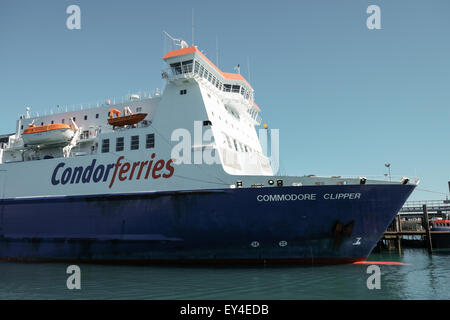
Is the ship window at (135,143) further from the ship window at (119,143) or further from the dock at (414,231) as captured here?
the dock at (414,231)

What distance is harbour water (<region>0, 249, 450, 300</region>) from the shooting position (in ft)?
31.8

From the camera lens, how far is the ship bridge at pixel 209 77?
16.7 meters

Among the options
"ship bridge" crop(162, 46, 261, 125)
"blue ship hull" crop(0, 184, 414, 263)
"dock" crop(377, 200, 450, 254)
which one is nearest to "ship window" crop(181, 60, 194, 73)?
"ship bridge" crop(162, 46, 261, 125)

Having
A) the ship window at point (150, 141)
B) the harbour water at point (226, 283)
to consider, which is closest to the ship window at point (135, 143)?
the ship window at point (150, 141)

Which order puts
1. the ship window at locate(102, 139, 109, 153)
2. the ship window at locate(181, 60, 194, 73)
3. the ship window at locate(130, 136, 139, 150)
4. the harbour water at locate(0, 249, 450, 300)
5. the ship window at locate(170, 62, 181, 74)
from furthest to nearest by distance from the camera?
the ship window at locate(102, 139, 109, 153) < the ship window at locate(170, 62, 181, 74) < the ship window at locate(181, 60, 194, 73) < the ship window at locate(130, 136, 139, 150) < the harbour water at locate(0, 249, 450, 300)

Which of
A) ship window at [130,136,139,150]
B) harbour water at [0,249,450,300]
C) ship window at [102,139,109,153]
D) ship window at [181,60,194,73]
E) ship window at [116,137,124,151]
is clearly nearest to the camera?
harbour water at [0,249,450,300]

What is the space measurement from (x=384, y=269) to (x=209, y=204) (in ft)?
27.0

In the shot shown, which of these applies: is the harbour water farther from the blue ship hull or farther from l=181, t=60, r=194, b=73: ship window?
l=181, t=60, r=194, b=73: ship window

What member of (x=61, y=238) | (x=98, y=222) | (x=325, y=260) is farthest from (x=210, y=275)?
(x=61, y=238)

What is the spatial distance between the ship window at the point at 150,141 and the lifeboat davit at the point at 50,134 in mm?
5685

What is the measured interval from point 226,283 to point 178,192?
509cm

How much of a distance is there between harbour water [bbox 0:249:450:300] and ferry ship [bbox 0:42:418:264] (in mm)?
1116

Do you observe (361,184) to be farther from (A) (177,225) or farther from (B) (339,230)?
(A) (177,225)

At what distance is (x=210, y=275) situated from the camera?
12562 millimetres
